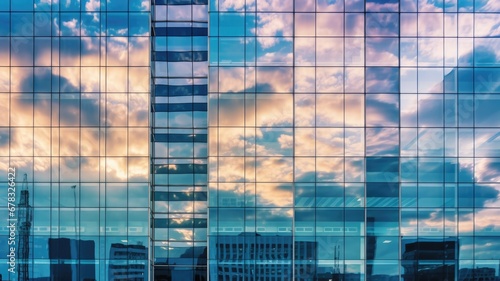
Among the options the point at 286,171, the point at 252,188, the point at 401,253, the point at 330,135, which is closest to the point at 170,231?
the point at 252,188

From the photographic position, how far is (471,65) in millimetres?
27969

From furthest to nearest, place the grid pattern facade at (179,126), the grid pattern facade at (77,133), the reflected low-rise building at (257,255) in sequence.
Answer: the grid pattern facade at (179,126) → the grid pattern facade at (77,133) → the reflected low-rise building at (257,255)

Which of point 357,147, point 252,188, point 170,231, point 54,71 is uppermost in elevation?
point 54,71

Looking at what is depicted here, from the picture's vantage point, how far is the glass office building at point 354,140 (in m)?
27.4

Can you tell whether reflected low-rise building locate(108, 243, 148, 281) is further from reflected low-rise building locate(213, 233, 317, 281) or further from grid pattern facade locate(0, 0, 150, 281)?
reflected low-rise building locate(213, 233, 317, 281)

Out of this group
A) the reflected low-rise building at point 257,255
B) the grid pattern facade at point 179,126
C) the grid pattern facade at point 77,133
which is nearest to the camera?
the reflected low-rise building at point 257,255

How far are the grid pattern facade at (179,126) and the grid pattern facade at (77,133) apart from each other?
163 centimetres

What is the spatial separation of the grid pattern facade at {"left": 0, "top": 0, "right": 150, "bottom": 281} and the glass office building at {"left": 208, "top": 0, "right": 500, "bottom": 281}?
4704 mm

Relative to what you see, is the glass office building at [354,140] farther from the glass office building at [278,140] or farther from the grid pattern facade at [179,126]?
the grid pattern facade at [179,126]

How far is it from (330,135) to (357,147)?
1788 mm

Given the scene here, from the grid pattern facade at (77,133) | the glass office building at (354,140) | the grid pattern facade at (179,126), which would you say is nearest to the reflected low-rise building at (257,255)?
the glass office building at (354,140)

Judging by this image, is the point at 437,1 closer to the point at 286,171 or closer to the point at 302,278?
the point at 286,171

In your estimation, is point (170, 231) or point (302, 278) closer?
point (302, 278)

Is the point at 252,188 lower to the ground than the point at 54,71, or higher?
lower
